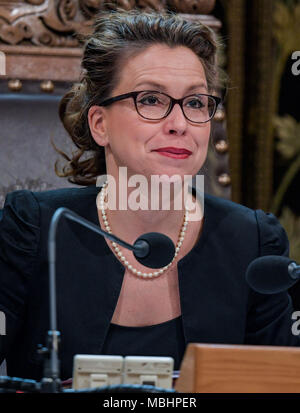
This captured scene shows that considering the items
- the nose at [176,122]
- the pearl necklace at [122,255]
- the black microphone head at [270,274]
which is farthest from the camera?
the pearl necklace at [122,255]

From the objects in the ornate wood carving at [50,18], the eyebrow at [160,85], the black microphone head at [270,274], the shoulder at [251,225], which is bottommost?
the shoulder at [251,225]

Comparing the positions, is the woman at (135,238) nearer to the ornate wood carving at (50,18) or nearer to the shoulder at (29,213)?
the shoulder at (29,213)

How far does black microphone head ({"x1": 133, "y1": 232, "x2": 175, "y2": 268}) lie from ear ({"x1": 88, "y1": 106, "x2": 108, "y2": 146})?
0.52m

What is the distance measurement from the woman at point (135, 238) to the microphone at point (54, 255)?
363 millimetres

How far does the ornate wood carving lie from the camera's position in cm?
188

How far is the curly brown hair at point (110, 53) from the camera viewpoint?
167 cm

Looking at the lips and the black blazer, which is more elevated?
the lips

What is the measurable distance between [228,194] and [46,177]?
0.49 m

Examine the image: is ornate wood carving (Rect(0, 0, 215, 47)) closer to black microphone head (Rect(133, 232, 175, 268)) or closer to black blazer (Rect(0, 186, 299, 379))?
black blazer (Rect(0, 186, 299, 379))

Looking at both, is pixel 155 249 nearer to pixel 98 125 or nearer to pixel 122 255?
pixel 122 255

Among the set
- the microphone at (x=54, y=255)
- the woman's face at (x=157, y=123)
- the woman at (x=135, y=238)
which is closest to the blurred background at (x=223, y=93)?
the woman at (x=135, y=238)

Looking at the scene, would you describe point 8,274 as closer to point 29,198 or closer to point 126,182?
point 29,198

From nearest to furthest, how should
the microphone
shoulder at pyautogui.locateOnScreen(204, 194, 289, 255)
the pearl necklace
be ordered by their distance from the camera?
the microphone, the pearl necklace, shoulder at pyautogui.locateOnScreen(204, 194, 289, 255)

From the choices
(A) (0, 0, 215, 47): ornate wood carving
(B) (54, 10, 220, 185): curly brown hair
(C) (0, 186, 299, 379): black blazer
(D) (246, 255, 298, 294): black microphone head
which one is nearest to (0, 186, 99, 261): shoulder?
(C) (0, 186, 299, 379): black blazer
